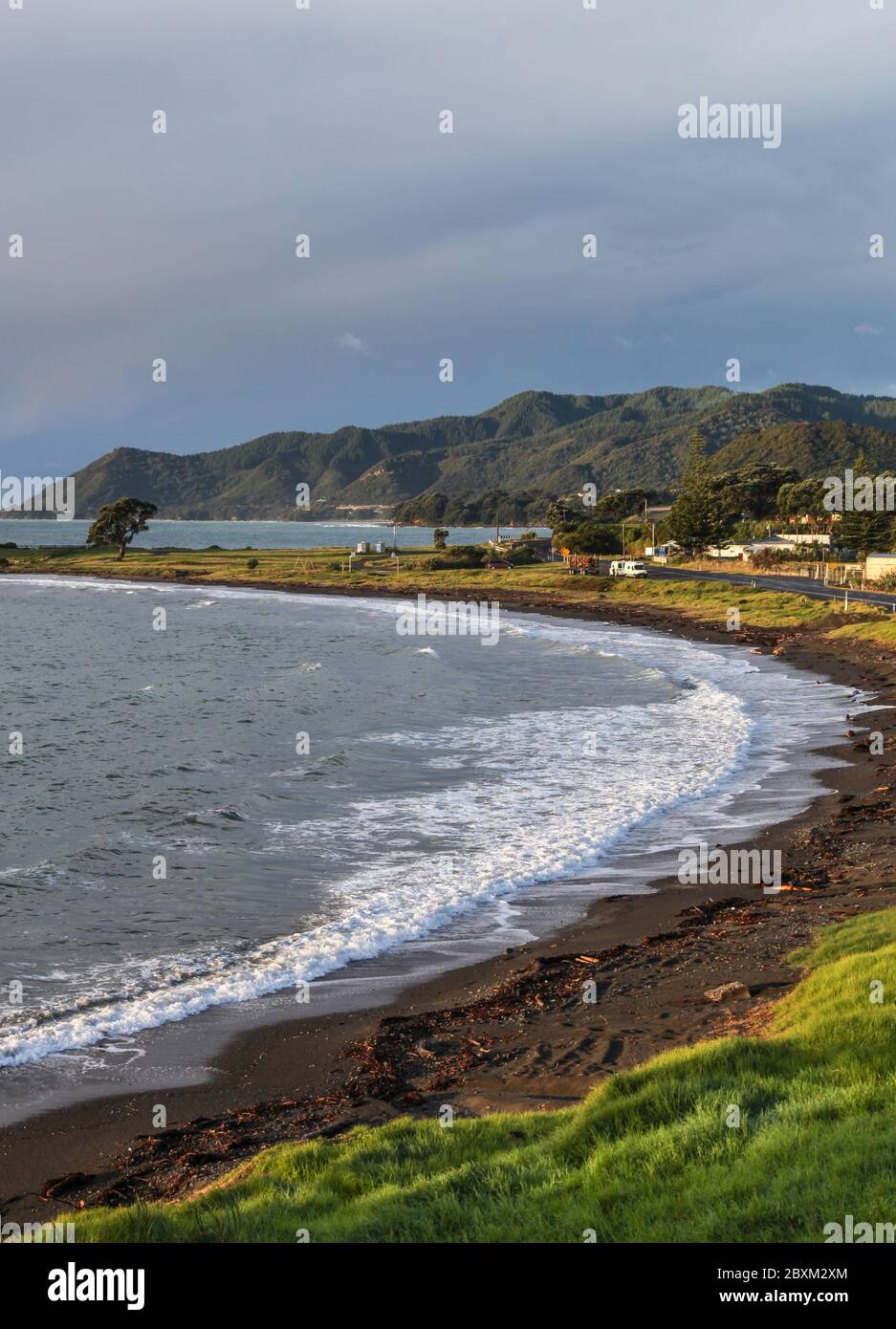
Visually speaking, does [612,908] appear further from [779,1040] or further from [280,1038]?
[779,1040]

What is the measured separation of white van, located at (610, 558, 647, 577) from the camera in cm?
9931

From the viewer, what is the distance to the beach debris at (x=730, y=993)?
13211 millimetres

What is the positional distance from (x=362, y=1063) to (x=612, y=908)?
6975 mm

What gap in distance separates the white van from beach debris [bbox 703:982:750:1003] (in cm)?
8718

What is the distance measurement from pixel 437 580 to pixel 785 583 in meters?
40.1

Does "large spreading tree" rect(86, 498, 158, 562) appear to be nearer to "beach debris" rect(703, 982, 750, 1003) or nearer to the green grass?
"beach debris" rect(703, 982, 750, 1003)

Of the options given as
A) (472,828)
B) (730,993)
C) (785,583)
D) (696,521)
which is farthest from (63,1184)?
(696,521)

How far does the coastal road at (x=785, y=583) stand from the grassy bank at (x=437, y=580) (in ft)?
6.24

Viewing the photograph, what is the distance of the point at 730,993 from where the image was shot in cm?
1331

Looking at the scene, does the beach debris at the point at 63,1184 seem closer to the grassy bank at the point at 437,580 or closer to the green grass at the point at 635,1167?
the green grass at the point at 635,1167

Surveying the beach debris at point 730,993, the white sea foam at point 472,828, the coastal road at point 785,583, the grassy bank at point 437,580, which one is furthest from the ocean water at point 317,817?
the coastal road at point 785,583

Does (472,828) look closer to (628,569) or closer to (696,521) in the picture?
(628,569)
